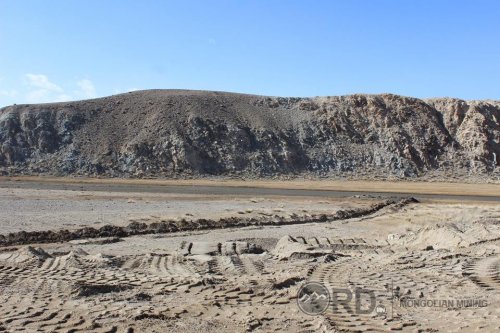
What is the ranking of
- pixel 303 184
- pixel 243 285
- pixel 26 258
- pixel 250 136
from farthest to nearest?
pixel 250 136 → pixel 303 184 → pixel 26 258 → pixel 243 285

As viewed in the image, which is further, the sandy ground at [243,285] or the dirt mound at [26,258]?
the dirt mound at [26,258]

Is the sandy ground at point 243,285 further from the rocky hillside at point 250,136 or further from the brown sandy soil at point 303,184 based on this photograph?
the rocky hillside at point 250,136

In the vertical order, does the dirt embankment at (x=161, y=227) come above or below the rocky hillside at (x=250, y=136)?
below

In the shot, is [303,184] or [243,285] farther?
[303,184]

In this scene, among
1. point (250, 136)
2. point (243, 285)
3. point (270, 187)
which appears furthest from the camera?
point (250, 136)

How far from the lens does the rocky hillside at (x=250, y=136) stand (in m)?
61.9

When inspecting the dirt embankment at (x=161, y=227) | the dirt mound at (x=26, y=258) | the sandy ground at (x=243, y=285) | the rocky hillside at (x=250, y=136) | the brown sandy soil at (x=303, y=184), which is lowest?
the brown sandy soil at (x=303, y=184)

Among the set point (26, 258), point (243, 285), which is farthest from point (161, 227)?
point (243, 285)

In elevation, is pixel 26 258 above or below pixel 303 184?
above

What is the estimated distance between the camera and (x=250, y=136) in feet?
224

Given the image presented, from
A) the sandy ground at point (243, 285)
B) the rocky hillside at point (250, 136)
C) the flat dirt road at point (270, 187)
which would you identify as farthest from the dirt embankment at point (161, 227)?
the rocky hillside at point (250, 136)

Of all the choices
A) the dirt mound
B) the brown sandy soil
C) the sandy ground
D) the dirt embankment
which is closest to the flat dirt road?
the brown sandy soil

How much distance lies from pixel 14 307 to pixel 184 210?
2155cm

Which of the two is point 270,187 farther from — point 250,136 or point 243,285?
point 243,285
